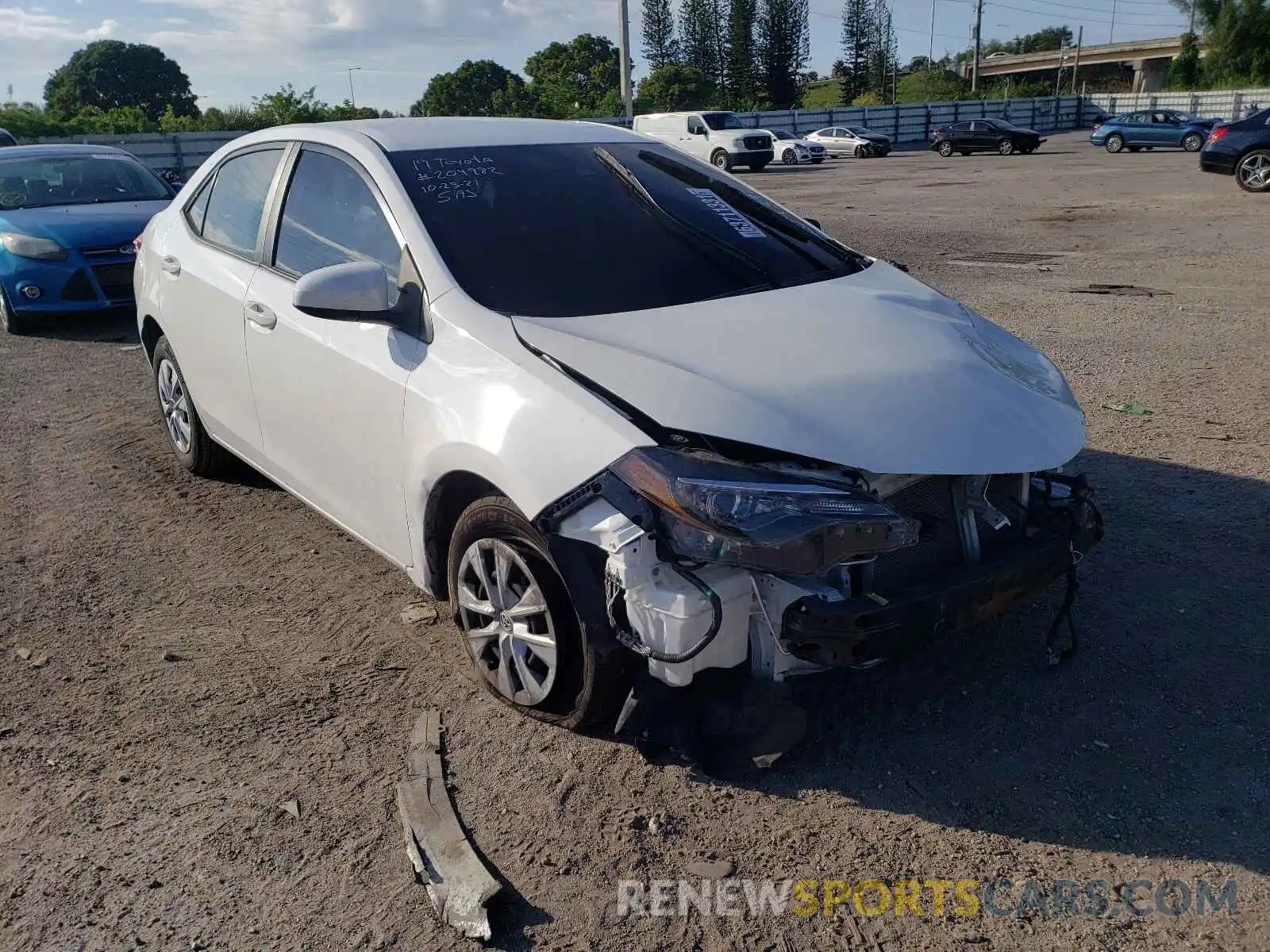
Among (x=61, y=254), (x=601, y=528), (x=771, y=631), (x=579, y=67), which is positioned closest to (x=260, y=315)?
(x=601, y=528)

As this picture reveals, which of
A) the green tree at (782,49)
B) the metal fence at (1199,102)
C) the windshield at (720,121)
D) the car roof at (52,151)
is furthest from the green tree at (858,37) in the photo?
the car roof at (52,151)

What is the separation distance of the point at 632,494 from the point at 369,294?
47.2 inches

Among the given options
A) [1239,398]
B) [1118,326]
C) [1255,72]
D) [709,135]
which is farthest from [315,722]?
[1255,72]

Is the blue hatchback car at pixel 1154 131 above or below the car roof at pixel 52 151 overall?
below

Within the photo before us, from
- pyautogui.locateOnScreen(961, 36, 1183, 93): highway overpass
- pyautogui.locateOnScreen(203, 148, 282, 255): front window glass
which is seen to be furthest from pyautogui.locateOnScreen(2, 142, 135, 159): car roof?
pyautogui.locateOnScreen(961, 36, 1183, 93): highway overpass

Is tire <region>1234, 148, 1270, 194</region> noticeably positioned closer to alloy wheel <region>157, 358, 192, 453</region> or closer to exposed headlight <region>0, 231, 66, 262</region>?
exposed headlight <region>0, 231, 66, 262</region>

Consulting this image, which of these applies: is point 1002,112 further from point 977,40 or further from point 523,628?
point 523,628

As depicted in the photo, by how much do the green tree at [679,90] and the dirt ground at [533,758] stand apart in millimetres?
72709

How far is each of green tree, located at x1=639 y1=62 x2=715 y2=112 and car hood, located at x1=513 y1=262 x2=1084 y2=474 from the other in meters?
73.4

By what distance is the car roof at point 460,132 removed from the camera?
4.00 meters

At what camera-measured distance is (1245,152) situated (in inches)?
736

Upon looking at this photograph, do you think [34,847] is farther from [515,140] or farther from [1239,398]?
[1239,398]

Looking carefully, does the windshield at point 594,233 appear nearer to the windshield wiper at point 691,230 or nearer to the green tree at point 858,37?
the windshield wiper at point 691,230

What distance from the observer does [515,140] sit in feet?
13.7
